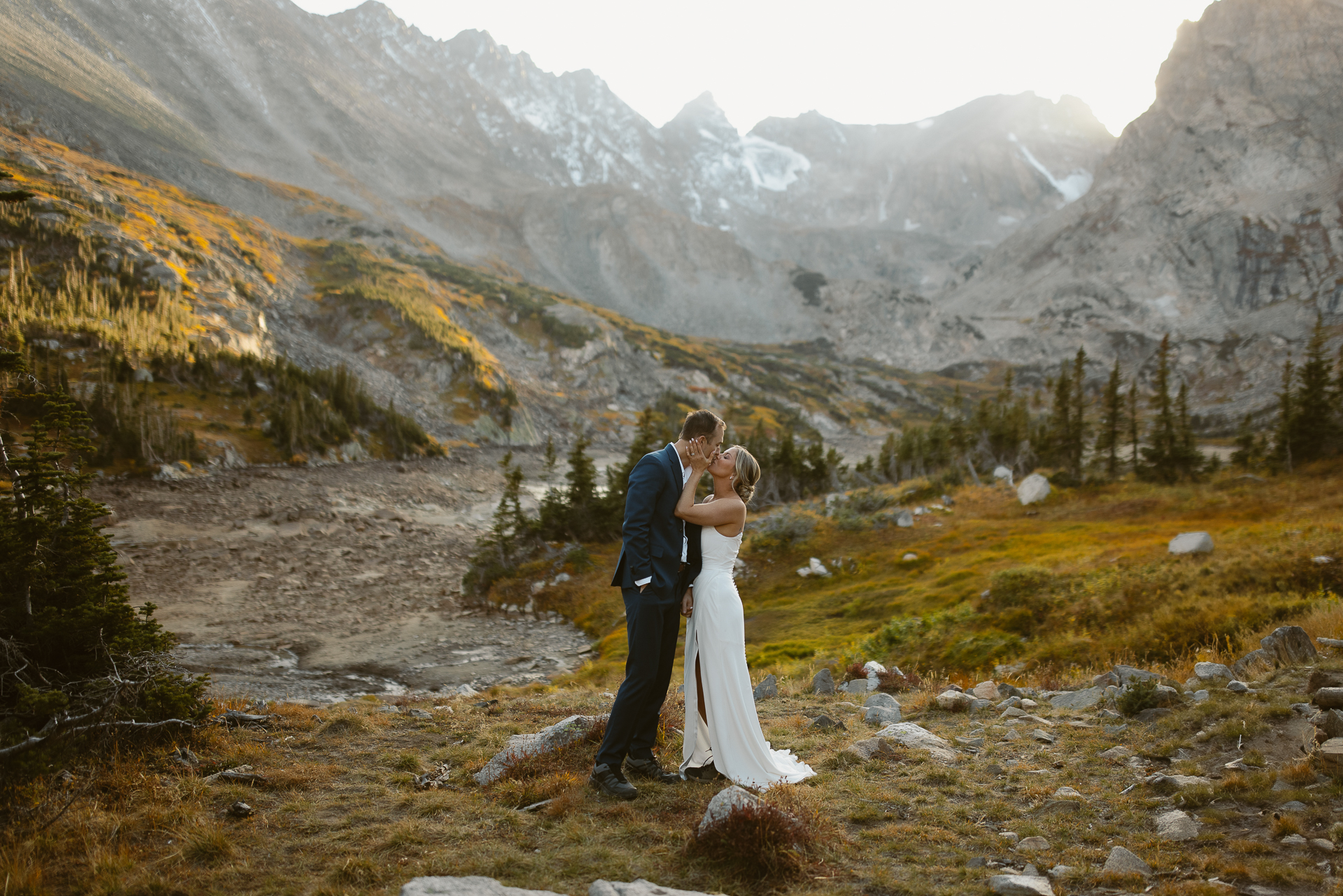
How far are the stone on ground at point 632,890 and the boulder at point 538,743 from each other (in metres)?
2.97

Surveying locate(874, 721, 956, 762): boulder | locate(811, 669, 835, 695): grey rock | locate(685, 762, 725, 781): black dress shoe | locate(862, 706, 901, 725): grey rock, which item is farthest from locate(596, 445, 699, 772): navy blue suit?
locate(811, 669, 835, 695): grey rock

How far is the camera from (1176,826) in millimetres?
5445

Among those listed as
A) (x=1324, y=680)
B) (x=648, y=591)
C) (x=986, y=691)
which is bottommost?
(x=986, y=691)

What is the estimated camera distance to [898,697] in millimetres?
11477

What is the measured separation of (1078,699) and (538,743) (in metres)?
8.22

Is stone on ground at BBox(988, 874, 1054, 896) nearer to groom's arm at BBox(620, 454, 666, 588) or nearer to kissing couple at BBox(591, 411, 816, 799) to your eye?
kissing couple at BBox(591, 411, 816, 799)

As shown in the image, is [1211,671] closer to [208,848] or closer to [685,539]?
[685,539]

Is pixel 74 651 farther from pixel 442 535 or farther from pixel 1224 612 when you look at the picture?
pixel 442 535

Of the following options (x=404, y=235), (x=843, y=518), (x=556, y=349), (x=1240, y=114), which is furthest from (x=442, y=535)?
(x=1240, y=114)

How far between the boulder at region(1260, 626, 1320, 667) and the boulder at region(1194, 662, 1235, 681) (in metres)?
0.61

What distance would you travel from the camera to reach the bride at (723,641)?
6543mm

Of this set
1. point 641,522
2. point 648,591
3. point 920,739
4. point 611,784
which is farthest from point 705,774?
point 920,739

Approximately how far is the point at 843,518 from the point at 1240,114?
260434 millimetres

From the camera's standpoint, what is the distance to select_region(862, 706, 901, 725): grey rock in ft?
31.6
